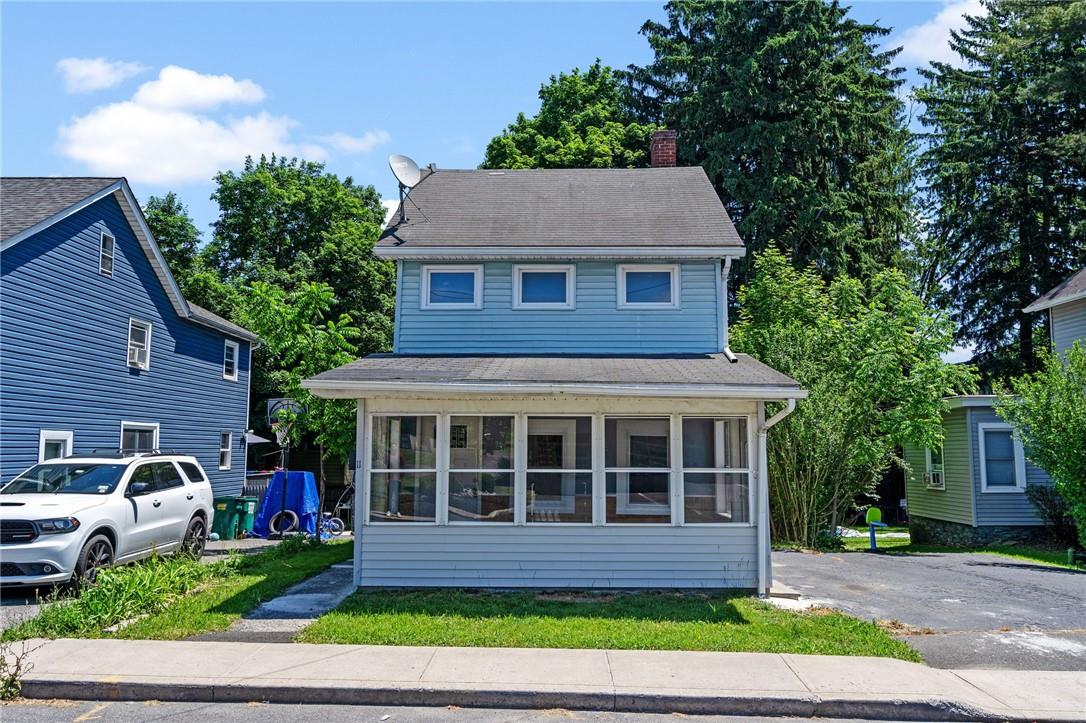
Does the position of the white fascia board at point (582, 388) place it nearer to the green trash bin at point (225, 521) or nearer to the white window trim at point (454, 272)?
the white window trim at point (454, 272)

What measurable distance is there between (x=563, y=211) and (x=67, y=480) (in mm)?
9363

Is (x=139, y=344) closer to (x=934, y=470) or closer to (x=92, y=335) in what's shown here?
(x=92, y=335)

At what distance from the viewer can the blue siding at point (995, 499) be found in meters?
17.8

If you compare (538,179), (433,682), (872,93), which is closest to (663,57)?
(872,93)

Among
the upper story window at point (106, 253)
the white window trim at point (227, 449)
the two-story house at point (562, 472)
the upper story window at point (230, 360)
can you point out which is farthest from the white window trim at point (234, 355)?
the two-story house at point (562, 472)

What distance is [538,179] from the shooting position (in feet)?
53.9

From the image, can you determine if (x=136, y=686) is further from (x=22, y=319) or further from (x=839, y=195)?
(x=839, y=195)

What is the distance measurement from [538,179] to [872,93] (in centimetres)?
1695

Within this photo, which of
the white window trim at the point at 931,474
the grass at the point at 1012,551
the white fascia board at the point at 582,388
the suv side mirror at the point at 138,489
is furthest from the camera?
the white window trim at the point at 931,474

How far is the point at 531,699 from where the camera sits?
628cm

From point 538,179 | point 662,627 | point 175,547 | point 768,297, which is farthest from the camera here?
point 768,297

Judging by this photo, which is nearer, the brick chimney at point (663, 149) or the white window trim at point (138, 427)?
the white window trim at point (138, 427)

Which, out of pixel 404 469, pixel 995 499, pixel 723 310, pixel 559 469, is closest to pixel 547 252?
pixel 723 310

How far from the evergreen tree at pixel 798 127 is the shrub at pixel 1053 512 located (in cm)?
1047
